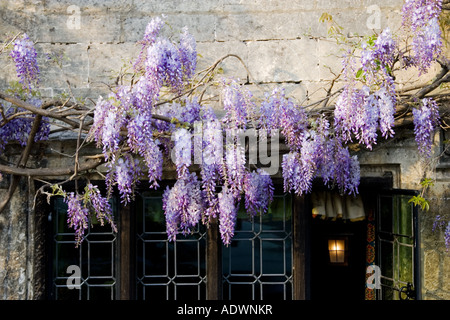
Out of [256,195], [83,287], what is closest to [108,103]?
[256,195]

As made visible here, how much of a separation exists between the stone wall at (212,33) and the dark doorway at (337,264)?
3.05 metres

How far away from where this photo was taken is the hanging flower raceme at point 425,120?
12.4ft

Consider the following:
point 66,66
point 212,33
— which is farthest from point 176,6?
point 66,66

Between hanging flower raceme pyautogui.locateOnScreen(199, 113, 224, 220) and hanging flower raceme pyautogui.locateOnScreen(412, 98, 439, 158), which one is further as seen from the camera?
hanging flower raceme pyautogui.locateOnScreen(412, 98, 439, 158)

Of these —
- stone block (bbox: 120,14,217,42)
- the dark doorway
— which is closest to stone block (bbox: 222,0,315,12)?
stone block (bbox: 120,14,217,42)

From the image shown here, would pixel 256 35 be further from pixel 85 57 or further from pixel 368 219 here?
pixel 368 219

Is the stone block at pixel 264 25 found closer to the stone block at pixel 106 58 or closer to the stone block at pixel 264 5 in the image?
the stone block at pixel 264 5

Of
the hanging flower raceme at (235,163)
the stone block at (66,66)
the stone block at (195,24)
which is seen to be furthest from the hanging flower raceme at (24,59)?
the hanging flower raceme at (235,163)

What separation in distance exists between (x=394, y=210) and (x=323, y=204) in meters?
0.92

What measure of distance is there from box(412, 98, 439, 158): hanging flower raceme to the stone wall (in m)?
0.86

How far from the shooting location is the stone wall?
14.7ft

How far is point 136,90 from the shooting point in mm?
3553

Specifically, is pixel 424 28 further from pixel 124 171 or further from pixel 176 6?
pixel 124 171

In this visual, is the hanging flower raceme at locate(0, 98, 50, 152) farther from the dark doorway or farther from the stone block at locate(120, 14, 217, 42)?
the dark doorway
